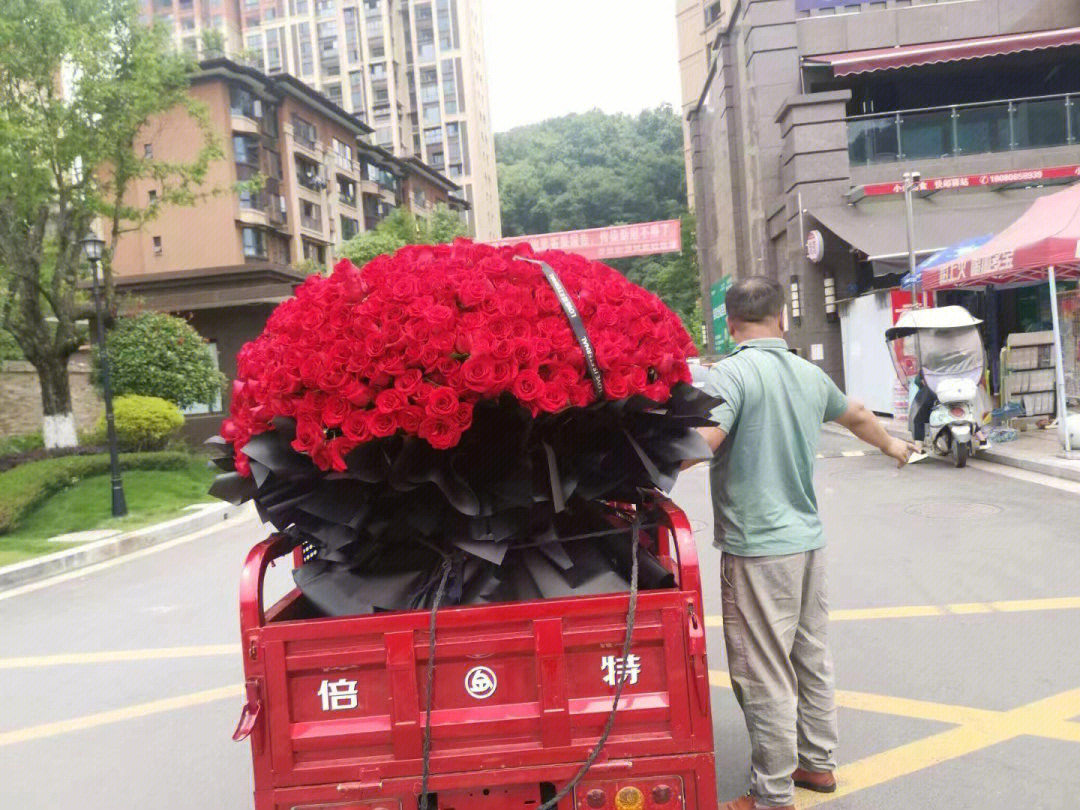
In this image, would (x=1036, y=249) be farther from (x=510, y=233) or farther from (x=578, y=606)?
(x=510, y=233)

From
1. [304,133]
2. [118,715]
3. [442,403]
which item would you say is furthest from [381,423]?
[304,133]

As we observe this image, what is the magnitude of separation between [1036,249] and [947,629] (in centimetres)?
741

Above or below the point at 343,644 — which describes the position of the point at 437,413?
above

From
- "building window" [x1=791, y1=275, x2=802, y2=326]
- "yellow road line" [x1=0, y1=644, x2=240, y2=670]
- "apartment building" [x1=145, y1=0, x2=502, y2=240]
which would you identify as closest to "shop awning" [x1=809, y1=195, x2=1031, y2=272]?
"building window" [x1=791, y1=275, x2=802, y2=326]

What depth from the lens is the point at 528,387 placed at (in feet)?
7.89

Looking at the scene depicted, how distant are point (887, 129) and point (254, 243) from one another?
2804cm

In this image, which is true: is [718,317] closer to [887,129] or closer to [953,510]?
[887,129]

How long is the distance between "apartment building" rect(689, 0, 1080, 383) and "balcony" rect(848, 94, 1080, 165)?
0.02 m

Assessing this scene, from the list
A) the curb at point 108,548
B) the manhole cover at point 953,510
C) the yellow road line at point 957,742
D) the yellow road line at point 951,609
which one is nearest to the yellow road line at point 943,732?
the yellow road line at point 957,742

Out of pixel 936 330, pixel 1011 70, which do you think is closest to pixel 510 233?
pixel 1011 70

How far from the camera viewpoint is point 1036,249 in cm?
1098

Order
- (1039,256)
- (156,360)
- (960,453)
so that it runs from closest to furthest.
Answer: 1. (1039,256)
2. (960,453)
3. (156,360)

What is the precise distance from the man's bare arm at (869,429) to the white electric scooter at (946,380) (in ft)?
29.2

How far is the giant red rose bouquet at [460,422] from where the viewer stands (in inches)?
96.8
